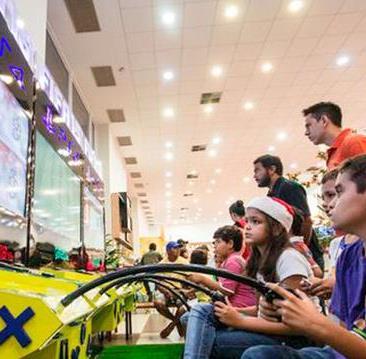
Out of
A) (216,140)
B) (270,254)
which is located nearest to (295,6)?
(270,254)

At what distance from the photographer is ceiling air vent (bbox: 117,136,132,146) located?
1057cm

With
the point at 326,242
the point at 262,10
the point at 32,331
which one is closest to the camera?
the point at 32,331

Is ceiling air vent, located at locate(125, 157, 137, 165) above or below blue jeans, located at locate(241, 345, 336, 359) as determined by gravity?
above

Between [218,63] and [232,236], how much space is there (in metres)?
4.62

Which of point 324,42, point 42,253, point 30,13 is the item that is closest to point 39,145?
point 42,253

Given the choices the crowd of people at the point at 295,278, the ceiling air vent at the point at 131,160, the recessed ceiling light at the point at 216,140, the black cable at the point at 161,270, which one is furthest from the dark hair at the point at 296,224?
the ceiling air vent at the point at 131,160

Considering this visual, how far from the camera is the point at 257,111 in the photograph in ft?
31.0

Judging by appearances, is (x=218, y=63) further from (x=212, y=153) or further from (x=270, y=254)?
(x=270, y=254)

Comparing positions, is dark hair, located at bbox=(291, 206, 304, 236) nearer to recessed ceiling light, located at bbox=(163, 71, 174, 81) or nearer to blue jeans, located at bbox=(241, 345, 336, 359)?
blue jeans, located at bbox=(241, 345, 336, 359)

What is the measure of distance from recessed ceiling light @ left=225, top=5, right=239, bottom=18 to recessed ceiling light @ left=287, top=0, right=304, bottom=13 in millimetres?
756

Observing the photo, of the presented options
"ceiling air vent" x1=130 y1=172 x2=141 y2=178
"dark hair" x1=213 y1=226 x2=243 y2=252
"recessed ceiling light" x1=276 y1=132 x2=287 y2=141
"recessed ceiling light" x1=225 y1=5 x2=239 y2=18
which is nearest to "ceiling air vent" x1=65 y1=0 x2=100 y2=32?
"recessed ceiling light" x1=225 y1=5 x2=239 y2=18

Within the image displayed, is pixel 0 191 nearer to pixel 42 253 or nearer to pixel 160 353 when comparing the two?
pixel 42 253

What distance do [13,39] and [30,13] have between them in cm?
148

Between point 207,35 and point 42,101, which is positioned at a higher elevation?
point 207,35
